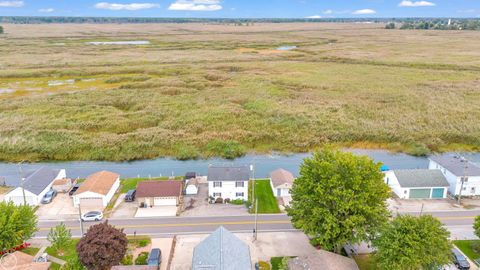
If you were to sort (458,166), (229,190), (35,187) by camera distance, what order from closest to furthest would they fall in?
(35,187) → (229,190) → (458,166)

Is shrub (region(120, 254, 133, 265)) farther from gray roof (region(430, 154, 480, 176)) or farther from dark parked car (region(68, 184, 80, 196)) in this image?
gray roof (region(430, 154, 480, 176))

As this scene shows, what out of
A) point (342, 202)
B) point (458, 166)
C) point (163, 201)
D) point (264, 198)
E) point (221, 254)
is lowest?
point (264, 198)

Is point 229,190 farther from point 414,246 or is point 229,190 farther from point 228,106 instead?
point 228,106

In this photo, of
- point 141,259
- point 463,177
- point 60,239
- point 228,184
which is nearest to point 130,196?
point 60,239

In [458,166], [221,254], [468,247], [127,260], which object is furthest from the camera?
[458,166]

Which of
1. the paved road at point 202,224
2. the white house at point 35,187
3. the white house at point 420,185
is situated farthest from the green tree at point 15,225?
the white house at point 420,185

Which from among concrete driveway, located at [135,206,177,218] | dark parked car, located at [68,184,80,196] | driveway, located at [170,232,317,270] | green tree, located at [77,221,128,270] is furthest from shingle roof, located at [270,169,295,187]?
dark parked car, located at [68,184,80,196]

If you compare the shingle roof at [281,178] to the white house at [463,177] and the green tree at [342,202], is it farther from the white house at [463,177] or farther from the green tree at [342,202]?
the white house at [463,177]
